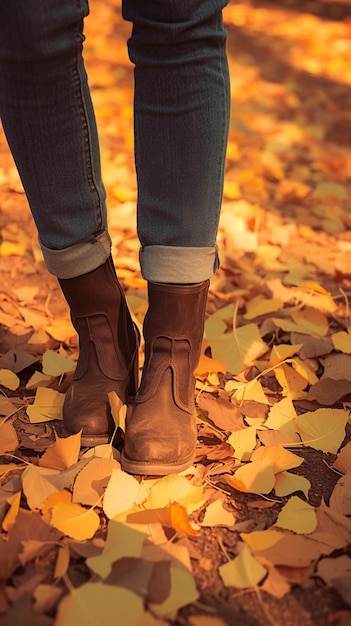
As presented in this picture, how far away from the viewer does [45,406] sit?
133cm

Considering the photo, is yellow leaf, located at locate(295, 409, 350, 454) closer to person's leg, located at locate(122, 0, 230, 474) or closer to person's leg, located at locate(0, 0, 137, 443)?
person's leg, located at locate(122, 0, 230, 474)

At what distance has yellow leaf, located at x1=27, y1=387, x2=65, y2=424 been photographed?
1.30 metres

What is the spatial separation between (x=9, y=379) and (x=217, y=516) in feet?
1.86

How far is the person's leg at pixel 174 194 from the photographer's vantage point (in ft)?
3.38

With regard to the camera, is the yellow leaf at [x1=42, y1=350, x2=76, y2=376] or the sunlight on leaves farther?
the yellow leaf at [x1=42, y1=350, x2=76, y2=376]

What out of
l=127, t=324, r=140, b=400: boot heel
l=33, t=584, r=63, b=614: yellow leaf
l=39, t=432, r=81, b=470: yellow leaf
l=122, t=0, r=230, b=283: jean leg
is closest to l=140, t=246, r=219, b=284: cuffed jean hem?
l=122, t=0, r=230, b=283: jean leg

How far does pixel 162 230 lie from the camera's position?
1.13m

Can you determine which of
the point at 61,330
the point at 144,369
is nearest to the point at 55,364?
the point at 61,330

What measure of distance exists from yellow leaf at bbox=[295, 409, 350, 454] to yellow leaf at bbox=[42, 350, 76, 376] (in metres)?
0.49

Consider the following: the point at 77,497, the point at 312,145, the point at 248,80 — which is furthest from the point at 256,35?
the point at 77,497

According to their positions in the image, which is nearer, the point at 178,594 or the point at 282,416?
the point at 178,594

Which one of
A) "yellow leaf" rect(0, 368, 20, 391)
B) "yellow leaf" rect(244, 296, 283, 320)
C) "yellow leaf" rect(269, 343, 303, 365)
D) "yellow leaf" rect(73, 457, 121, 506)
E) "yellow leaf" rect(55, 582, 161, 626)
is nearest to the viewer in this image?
"yellow leaf" rect(55, 582, 161, 626)

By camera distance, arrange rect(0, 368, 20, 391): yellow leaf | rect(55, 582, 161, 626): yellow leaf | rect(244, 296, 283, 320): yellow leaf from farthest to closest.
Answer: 1. rect(244, 296, 283, 320): yellow leaf
2. rect(0, 368, 20, 391): yellow leaf
3. rect(55, 582, 161, 626): yellow leaf

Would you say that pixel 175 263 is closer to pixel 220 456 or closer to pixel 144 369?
pixel 144 369
